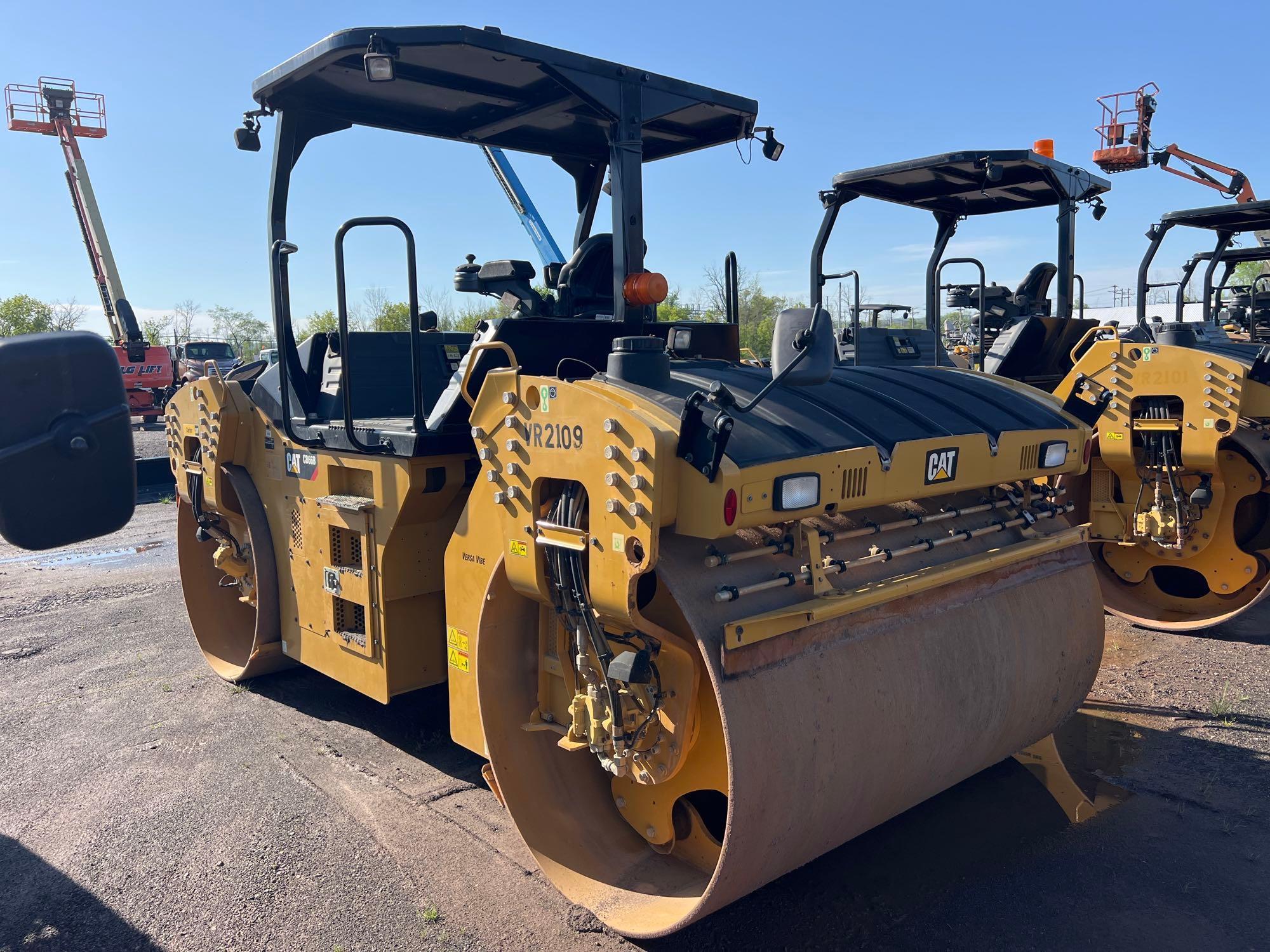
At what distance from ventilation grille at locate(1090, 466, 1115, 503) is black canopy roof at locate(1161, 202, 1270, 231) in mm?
3476

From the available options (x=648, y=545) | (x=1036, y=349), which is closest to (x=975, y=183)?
(x=1036, y=349)

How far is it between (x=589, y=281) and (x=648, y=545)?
6.97ft

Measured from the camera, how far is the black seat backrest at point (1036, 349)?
6324mm

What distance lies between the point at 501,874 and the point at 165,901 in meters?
1.06

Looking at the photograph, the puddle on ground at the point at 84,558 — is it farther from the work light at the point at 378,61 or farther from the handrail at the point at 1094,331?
the handrail at the point at 1094,331

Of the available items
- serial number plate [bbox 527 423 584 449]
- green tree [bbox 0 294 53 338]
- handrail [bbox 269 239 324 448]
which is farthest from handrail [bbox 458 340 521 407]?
green tree [bbox 0 294 53 338]

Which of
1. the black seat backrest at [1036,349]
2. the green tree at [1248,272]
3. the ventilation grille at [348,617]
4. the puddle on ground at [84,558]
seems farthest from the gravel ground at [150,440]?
the green tree at [1248,272]

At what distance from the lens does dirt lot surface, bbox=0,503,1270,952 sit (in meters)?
2.90

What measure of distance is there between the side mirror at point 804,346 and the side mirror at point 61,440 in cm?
148

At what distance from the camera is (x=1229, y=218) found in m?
8.57

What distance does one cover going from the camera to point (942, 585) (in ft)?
10.2

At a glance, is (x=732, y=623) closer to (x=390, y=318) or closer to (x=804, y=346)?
(x=804, y=346)

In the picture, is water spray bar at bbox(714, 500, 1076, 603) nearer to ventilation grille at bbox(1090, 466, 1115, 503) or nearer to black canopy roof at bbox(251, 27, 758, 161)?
black canopy roof at bbox(251, 27, 758, 161)

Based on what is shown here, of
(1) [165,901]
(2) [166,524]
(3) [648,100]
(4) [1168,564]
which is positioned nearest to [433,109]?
(3) [648,100]
